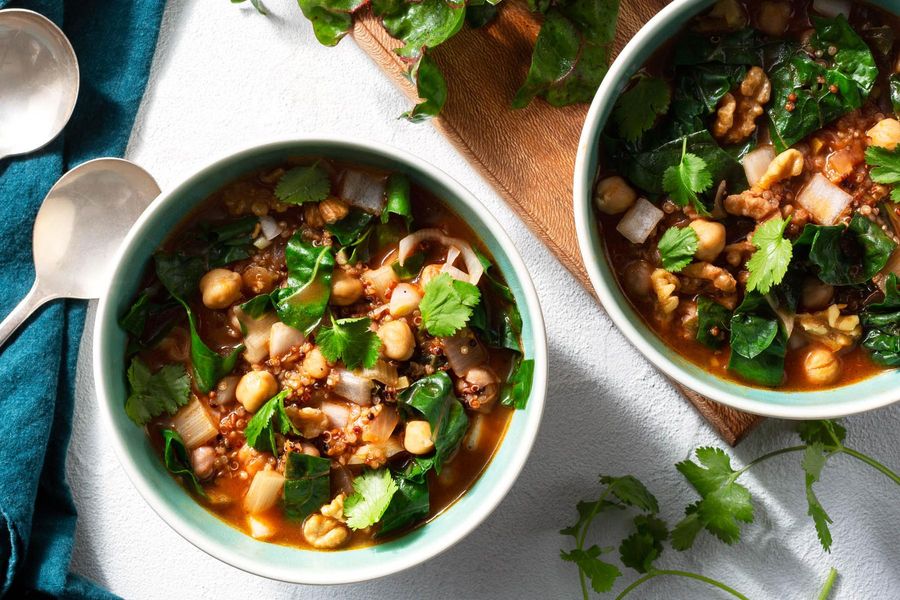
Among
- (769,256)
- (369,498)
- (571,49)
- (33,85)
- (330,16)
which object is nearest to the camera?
(769,256)

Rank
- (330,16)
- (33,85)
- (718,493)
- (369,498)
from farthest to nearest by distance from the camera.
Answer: (33,85)
(718,493)
(330,16)
(369,498)

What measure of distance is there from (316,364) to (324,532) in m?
0.58

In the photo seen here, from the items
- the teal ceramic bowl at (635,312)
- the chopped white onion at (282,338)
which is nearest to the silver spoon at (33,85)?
the chopped white onion at (282,338)

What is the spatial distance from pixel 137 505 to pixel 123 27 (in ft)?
6.37

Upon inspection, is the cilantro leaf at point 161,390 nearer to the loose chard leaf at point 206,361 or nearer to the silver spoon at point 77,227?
the loose chard leaf at point 206,361

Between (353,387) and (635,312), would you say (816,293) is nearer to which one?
(635,312)

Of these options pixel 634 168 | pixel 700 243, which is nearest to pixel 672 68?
pixel 634 168

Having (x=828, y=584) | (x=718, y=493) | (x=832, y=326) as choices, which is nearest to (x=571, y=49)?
(x=832, y=326)

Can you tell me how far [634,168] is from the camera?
316 cm

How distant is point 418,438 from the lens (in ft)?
10.2

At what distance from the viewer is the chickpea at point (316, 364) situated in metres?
3.13

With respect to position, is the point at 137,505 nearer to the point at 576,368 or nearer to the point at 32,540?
the point at 32,540

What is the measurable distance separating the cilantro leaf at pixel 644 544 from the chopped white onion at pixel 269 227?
5.92ft

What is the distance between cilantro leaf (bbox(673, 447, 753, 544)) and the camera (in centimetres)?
354
